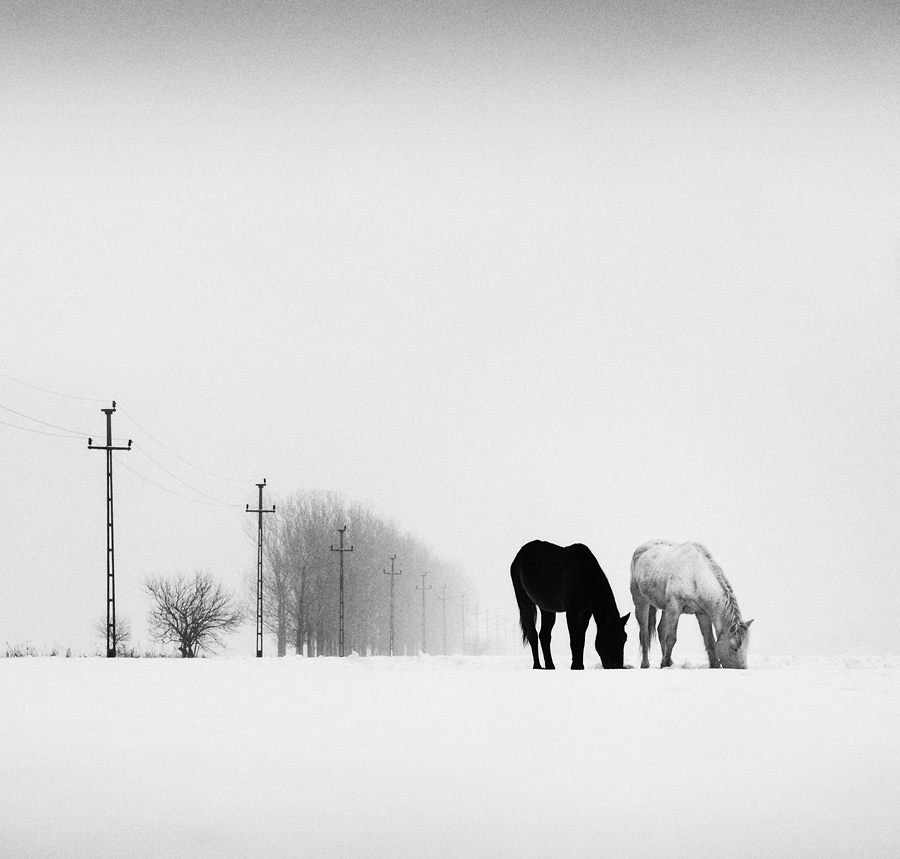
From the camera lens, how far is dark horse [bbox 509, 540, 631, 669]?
52.3 ft

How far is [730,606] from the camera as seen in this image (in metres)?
16.6

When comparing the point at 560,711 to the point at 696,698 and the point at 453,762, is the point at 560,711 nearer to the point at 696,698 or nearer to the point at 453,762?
the point at 696,698

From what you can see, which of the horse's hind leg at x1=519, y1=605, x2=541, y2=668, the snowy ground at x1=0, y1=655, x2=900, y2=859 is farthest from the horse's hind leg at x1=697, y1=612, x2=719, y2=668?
the snowy ground at x1=0, y1=655, x2=900, y2=859

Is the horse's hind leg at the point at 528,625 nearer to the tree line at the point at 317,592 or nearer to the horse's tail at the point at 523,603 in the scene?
the horse's tail at the point at 523,603

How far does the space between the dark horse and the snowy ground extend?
20.8ft

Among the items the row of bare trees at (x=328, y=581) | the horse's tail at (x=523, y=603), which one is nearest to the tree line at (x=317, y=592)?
the row of bare trees at (x=328, y=581)

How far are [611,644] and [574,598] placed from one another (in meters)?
0.82

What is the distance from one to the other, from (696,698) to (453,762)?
3.74 meters

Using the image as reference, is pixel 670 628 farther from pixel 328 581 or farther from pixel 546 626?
pixel 328 581

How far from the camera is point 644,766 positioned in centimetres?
594

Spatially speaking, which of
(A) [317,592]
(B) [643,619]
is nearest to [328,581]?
(A) [317,592]

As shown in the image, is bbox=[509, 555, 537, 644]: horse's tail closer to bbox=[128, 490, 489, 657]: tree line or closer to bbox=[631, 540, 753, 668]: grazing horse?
bbox=[631, 540, 753, 668]: grazing horse

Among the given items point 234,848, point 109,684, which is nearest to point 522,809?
point 234,848

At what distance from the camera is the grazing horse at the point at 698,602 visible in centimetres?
1636
